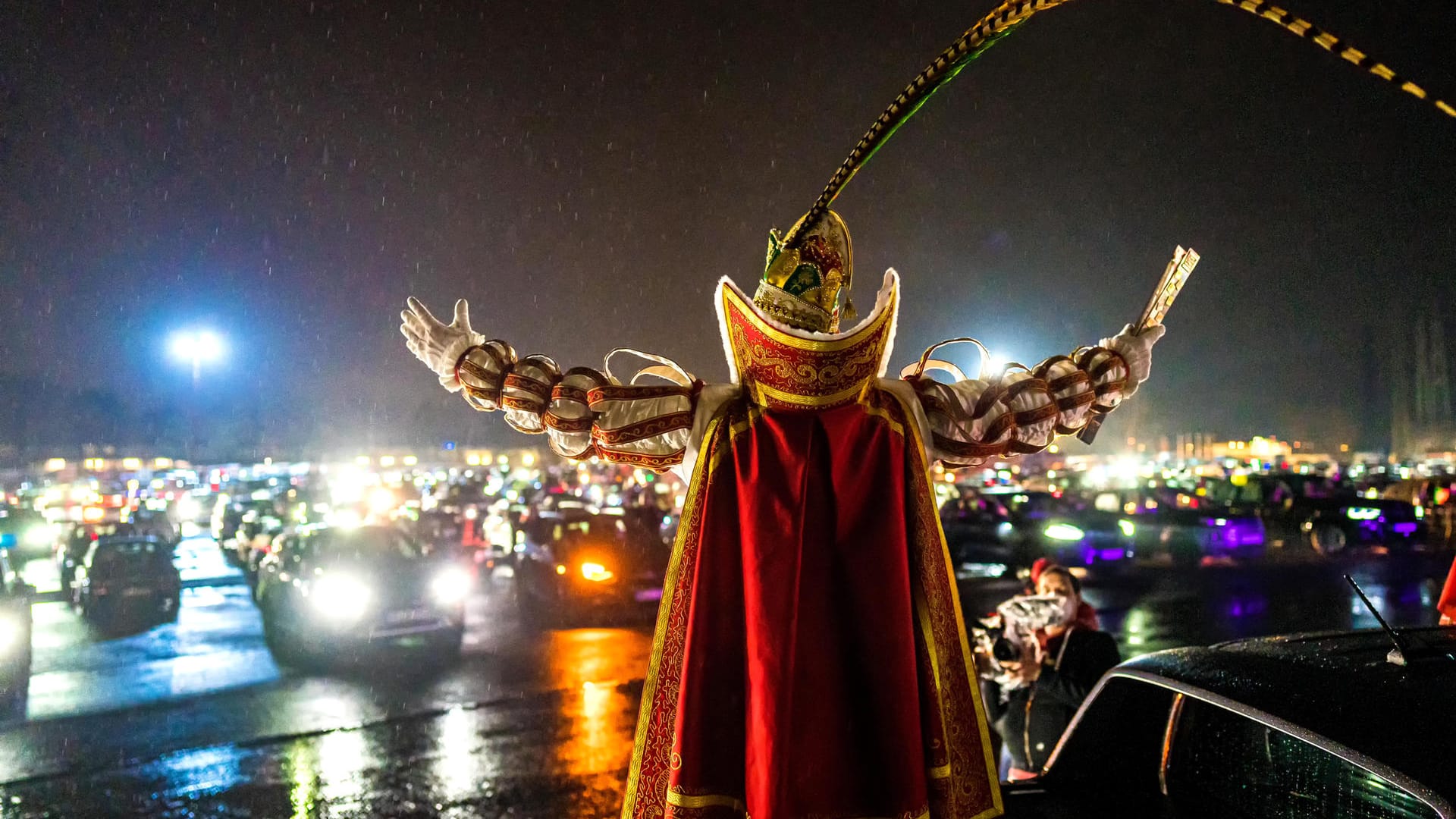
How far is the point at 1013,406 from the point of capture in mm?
2631

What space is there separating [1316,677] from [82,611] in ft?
53.4

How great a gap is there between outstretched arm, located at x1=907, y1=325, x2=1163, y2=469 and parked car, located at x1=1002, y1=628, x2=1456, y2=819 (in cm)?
89

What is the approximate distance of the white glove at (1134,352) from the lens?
9.34 ft

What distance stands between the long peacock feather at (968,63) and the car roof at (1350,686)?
1.45 meters

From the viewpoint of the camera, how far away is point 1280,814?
2537 mm

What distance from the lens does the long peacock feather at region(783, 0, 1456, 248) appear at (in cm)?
146

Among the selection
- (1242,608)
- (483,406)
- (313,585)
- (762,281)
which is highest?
(762,281)

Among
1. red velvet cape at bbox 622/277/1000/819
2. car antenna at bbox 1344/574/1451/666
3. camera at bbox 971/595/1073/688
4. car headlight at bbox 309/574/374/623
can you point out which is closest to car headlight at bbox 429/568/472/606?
car headlight at bbox 309/574/374/623

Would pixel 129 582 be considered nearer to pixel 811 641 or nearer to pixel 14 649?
pixel 14 649

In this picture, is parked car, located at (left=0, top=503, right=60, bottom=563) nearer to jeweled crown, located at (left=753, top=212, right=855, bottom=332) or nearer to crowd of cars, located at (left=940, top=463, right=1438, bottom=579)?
crowd of cars, located at (left=940, top=463, right=1438, bottom=579)

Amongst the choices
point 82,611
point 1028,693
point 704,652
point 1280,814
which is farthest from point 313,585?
point 1280,814

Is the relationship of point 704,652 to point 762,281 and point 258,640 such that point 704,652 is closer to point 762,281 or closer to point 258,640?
point 762,281

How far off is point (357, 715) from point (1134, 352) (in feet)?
25.4

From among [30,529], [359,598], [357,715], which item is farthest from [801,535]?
[30,529]
